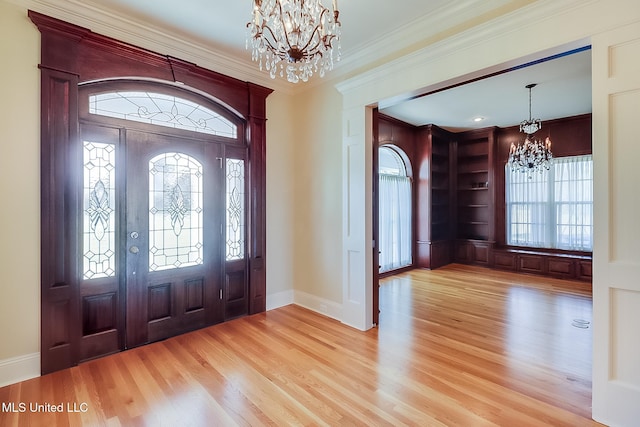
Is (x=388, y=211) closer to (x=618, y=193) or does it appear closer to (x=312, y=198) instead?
(x=312, y=198)

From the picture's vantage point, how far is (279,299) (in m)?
4.36

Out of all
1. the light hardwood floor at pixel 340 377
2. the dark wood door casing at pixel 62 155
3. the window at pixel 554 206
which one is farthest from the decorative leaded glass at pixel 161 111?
the window at pixel 554 206

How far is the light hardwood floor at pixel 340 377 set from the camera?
2.10 metres

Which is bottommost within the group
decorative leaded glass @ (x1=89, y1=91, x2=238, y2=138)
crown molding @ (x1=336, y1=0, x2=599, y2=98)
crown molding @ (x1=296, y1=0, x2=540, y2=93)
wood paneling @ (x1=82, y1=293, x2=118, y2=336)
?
wood paneling @ (x1=82, y1=293, x2=118, y2=336)

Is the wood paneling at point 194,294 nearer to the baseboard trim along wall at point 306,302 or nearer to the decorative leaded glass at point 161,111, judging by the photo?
the baseboard trim along wall at point 306,302

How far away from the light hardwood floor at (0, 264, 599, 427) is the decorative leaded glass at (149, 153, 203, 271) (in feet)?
2.99

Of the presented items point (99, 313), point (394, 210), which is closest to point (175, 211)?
point (99, 313)

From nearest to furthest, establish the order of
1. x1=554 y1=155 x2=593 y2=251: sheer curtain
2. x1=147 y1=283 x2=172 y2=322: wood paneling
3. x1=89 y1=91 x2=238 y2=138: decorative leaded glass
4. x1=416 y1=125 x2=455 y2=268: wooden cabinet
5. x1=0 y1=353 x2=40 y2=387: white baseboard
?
1. x1=0 y1=353 x2=40 y2=387: white baseboard
2. x1=89 y1=91 x2=238 y2=138: decorative leaded glass
3. x1=147 y1=283 x2=172 y2=322: wood paneling
4. x1=554 y1=155 x2=593 y2=251: sheer curtain
5. x1=416 y1=125 x2=455 y2=268: wooden cabinet

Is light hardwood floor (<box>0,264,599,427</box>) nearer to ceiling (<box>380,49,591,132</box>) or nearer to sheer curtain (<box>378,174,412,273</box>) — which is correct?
sheer curtain (<box>378,174,412,273</box>)

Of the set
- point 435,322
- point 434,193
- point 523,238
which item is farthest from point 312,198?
point 523,238

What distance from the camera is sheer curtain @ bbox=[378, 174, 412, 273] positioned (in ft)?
20.4

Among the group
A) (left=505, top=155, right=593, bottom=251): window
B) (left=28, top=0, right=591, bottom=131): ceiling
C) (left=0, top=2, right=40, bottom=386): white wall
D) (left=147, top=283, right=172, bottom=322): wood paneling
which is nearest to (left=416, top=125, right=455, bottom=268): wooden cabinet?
(left=505, top=155, right=593, bottom=251): window

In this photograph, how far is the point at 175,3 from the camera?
8.96ft

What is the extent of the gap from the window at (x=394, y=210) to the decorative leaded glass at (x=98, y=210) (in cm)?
451
